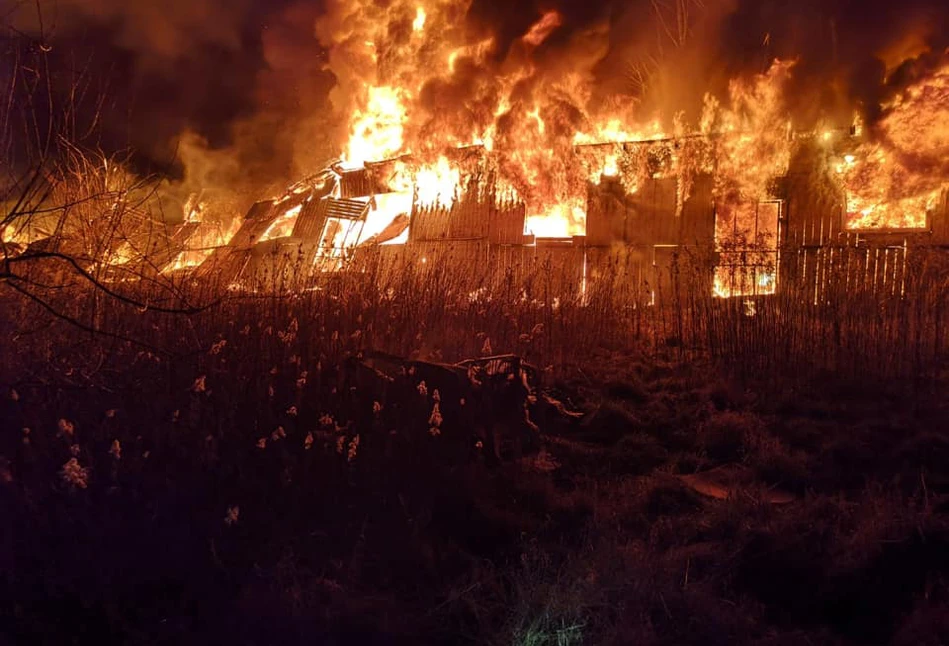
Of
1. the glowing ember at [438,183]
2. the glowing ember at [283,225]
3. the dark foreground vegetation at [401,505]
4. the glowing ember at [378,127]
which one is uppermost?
the glowing ember at [378,127]

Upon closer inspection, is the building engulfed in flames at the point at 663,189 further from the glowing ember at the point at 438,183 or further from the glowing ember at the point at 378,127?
the glowing ember at the point at 378,127

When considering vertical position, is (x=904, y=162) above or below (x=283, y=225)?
above

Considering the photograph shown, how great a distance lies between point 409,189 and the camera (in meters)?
17.8

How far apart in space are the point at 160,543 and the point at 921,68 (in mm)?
14880

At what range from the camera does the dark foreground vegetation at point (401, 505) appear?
3.07 metres

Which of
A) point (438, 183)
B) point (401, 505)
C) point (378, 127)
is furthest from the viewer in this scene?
point (378, 127)

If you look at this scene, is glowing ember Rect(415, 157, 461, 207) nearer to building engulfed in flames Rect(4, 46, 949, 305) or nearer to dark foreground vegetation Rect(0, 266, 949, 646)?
building engulfed in flames Rect(4, 46, 949, 305)

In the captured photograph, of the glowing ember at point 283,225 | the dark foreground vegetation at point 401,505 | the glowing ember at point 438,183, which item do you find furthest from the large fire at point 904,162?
the glowing ember at point 283,225

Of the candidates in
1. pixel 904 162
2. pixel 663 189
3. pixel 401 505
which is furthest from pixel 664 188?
pixel 401 505

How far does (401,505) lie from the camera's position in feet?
13.4

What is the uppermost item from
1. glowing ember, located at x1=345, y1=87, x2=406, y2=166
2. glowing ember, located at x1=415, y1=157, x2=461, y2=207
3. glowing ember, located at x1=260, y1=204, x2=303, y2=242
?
glowing ember, located at x1=345, y1=87, x2=406, y2=166

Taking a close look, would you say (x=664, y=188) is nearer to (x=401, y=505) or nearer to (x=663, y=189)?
(x=663, y=189)

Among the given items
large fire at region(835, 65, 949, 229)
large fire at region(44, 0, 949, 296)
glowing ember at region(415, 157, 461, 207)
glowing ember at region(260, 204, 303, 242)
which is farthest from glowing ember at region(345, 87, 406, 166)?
large fire at region(835, 65, 949, 229)

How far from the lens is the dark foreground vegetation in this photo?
3.07 m
